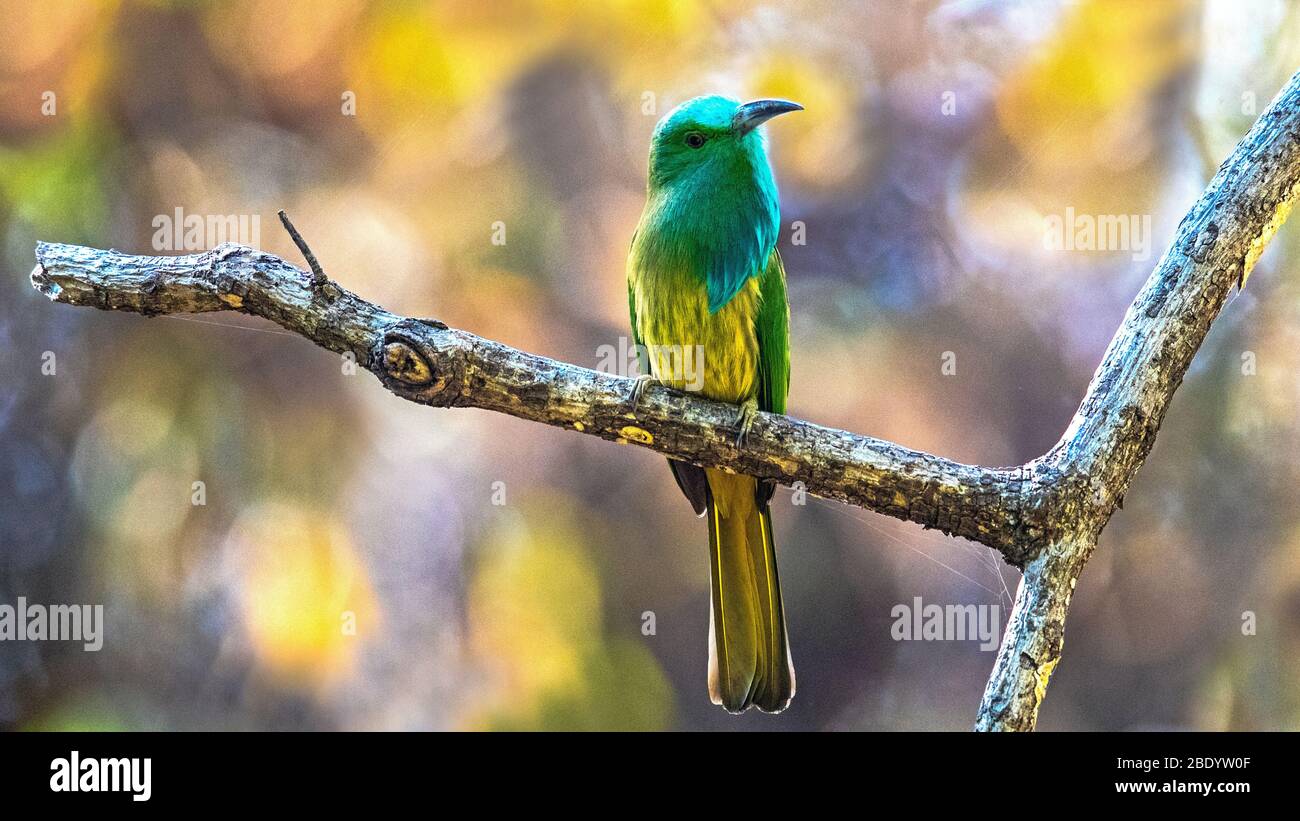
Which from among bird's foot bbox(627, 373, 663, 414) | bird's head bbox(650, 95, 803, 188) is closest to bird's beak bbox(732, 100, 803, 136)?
bird's head bbox(650, 95, 803, 188)

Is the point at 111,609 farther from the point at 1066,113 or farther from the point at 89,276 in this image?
the point at 1066,113

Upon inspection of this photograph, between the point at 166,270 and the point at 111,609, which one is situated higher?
the point at 166,270

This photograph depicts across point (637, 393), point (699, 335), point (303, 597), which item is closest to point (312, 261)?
point (637, 393)

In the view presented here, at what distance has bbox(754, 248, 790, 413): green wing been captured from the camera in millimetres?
2869

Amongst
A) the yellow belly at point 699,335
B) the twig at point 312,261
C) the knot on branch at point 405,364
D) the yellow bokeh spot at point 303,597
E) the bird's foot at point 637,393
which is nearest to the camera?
the twig at point 312,261

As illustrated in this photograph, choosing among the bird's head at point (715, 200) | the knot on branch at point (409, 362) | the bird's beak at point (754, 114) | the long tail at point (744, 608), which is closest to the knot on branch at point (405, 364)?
the knot on branch at point (409, 362)

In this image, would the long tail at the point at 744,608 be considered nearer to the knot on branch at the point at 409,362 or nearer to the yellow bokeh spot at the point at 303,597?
the knot on branch at the point at 409,362

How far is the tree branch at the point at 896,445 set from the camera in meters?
2.31

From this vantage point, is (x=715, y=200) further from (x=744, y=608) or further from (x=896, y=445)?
(x=744, y=608)

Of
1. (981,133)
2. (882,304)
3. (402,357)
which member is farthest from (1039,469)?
(981,133)

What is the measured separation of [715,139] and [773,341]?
0.58 m

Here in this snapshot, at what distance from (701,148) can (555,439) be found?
1831mm

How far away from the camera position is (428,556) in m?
4.19

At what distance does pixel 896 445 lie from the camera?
7.92 ft
